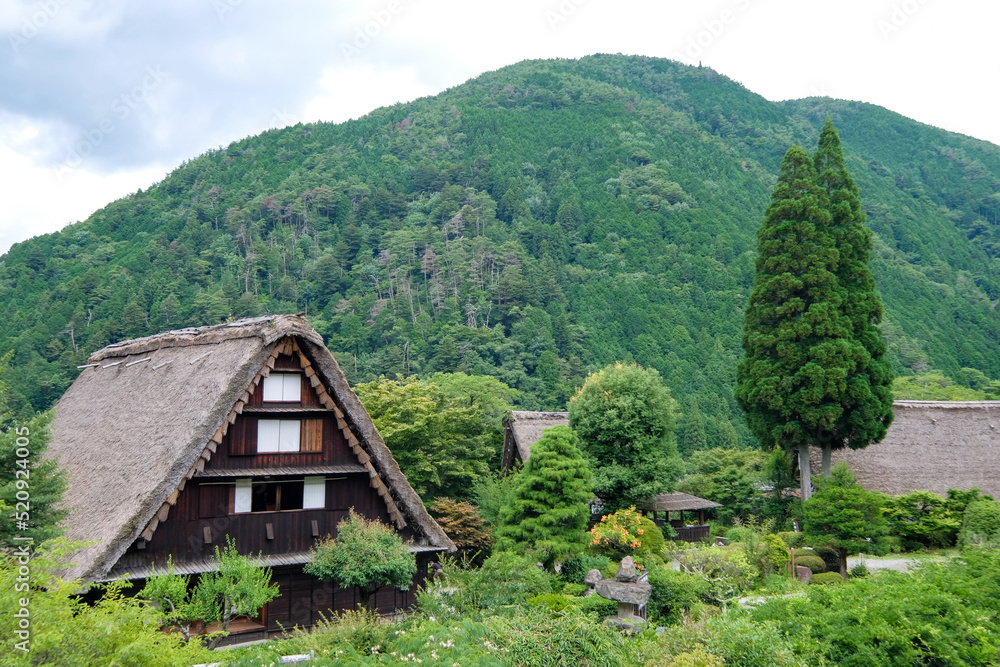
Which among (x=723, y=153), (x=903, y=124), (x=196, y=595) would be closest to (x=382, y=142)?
(x=723, y=153)

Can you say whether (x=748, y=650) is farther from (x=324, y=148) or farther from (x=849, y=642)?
(x=324, y=148)

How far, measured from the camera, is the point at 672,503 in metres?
29.2

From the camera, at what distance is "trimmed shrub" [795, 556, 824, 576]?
22.3m

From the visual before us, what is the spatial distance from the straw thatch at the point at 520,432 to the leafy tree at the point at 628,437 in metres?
3.04

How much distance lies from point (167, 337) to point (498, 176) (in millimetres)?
105995

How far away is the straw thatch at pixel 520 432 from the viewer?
31.3 metres

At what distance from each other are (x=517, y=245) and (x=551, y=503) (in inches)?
3107

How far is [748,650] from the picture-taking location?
9742mm

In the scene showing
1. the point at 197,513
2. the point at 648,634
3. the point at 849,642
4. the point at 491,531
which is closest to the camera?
the point at 849,642

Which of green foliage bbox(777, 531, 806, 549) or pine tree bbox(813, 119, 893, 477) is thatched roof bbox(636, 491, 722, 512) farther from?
pine tree bbox(813, 119, 893, 477)

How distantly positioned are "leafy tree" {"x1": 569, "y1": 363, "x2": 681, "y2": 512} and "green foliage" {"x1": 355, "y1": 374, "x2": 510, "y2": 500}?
4102 millimetres

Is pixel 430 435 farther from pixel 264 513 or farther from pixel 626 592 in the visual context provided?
pixel 626 592

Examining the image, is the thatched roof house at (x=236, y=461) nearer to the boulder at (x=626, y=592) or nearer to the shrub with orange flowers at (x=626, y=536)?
the boulder at (x=626, y=592)

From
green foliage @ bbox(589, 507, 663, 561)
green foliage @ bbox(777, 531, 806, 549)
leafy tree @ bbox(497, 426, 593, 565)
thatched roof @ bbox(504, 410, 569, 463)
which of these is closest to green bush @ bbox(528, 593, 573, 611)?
leafy tree @ bbox(497, 426, 593, 565)
